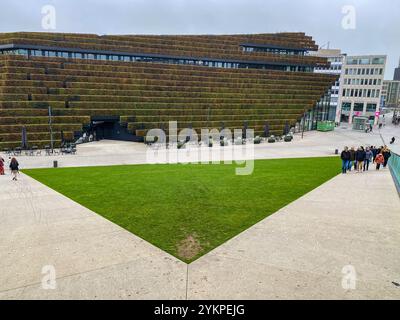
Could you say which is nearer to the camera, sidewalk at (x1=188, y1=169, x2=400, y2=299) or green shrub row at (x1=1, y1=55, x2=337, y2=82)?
sidewalk at (x1=188, y1=169, x2=400, y2=299)

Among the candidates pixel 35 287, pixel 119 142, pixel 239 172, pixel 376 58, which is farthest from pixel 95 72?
pixel 376 58

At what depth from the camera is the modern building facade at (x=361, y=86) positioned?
283 feet

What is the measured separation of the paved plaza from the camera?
7.18 m

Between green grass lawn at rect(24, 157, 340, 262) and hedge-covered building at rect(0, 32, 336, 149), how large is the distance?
17022 mm

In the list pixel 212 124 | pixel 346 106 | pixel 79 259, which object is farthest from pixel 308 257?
pixel 346 106

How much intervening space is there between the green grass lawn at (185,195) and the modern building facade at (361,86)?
76.2m

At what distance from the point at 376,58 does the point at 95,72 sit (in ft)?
258

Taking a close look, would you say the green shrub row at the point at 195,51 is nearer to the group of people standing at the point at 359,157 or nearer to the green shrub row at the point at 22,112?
the green shrub row at the point at 22,112

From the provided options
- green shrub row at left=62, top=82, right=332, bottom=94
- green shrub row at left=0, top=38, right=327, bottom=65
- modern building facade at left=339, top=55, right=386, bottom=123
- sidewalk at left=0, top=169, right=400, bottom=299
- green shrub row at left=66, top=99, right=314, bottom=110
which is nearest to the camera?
sidewalk at left=0, top=169, right=400, bottom=299

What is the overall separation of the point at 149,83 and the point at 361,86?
69651mm

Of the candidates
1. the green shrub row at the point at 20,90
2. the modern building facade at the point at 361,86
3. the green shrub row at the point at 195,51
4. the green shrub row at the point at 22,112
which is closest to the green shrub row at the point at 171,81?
the green shrub row at the point at 20,90

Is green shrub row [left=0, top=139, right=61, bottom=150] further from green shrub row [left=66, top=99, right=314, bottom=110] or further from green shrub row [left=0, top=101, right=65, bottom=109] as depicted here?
green shrub row [left=66, top=99, right=314, bottom=110]

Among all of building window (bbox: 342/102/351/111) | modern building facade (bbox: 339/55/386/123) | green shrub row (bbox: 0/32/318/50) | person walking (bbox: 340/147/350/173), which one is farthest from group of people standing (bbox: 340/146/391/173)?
building window (bbox: 342/102/351/111)

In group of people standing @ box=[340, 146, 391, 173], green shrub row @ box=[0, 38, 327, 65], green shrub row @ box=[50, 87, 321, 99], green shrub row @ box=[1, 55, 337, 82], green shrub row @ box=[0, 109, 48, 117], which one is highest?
green shrub row @ box=[0, 38, 327, 65]
